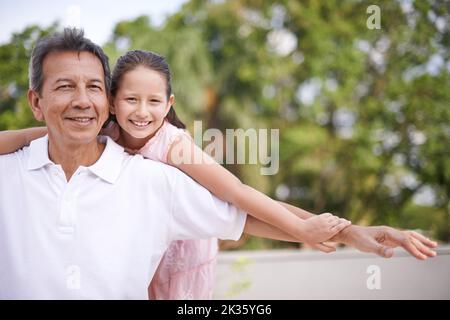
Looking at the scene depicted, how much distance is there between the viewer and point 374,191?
6859 mm

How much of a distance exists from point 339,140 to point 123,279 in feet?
18.7

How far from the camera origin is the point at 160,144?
1588 mm

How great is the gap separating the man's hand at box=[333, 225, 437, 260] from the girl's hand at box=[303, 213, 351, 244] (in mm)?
26

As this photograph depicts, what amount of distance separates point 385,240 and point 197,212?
1.49 feet

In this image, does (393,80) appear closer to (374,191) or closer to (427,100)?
(427,100)

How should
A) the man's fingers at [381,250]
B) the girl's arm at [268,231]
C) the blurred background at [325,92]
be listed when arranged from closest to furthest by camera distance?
1. the man's fingers at [381,250]
2. the girl's arm at [268,231]
3. the blurred background at [325,92]

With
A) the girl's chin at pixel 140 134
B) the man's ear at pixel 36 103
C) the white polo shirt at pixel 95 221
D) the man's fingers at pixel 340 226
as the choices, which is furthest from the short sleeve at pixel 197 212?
the man's ear at pixel 36 103

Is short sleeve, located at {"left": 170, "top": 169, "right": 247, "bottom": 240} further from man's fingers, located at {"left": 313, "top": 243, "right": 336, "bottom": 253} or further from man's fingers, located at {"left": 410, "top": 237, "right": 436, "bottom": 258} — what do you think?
man's fingers, located at {"left": 410, "top": 237, "right": 436, "bottom": 258}

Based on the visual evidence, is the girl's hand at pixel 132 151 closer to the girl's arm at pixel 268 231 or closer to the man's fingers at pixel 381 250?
the girl's arm at pixel 268 231

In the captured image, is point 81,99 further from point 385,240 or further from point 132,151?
point 385,240

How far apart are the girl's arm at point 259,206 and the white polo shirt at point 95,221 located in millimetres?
28

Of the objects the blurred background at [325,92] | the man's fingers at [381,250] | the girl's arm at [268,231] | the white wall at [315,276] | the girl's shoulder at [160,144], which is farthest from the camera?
the blurred background at [325,92]

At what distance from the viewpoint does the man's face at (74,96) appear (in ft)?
4.64

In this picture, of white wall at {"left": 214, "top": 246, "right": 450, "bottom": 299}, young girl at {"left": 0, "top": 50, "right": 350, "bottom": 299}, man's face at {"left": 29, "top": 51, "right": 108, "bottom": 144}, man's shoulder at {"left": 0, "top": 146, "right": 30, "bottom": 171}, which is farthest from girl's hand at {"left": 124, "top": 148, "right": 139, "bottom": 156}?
white wall at {"left": 214, "top": 246, "right": 450, "bottom": 299}
